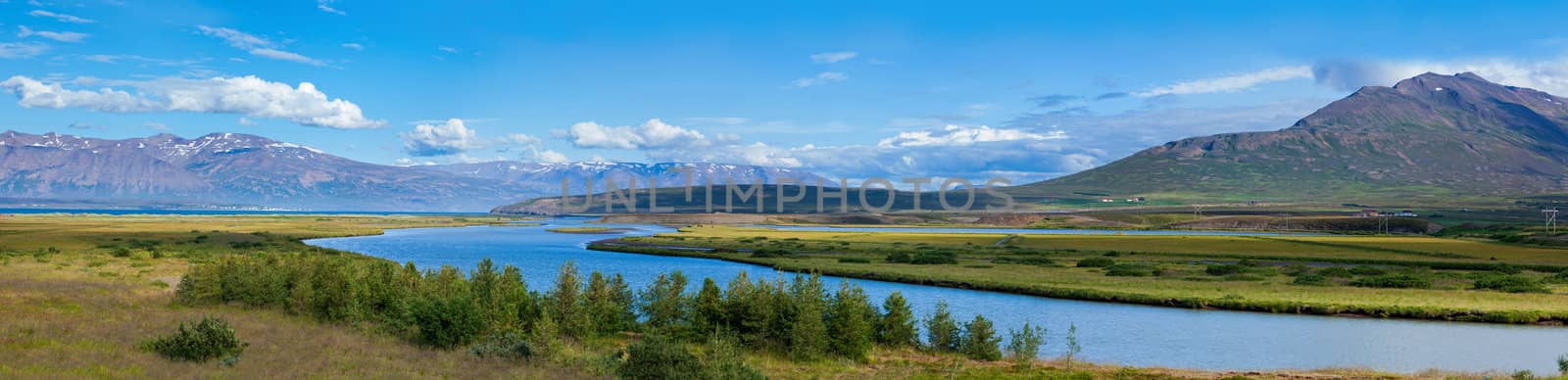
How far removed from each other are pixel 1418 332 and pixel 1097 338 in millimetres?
16031

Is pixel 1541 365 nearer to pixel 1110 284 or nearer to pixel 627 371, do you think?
pixel 1110 284

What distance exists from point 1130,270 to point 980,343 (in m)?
42.9

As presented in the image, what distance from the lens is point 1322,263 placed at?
86.9 metres

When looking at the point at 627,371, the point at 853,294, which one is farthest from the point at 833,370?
the point at 627,371

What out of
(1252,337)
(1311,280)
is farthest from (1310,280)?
(1252,337)

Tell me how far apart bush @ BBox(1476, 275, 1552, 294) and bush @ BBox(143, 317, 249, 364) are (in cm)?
6858

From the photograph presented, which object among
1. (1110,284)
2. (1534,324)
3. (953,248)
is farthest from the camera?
(953,248)

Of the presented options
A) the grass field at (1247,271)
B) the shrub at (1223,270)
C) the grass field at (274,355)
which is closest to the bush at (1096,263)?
the grass field at (1247,271)

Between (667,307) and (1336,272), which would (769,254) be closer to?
(1336,272)

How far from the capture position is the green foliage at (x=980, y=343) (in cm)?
3581

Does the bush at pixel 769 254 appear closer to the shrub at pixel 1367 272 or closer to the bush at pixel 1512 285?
the shrub at pixel 1367 272

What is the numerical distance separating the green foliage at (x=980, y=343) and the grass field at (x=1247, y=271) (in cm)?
2379

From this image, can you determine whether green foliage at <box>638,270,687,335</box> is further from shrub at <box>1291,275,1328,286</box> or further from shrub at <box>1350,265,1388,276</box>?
shrub at <box>1350,265,1388,276</box>

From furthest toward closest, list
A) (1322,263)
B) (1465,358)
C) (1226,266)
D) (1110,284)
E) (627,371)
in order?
(1322,263) < (1226,266) < (1110,284) < (1465,358) < (627,371)
